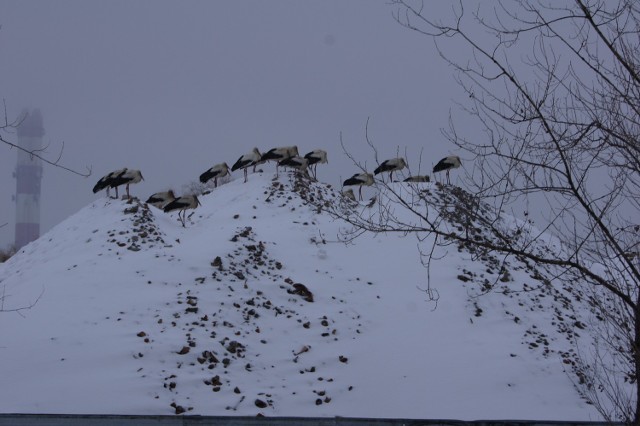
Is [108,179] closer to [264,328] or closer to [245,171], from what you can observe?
[245,171]

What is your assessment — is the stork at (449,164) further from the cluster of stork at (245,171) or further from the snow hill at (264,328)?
the snow hill at (264,328)

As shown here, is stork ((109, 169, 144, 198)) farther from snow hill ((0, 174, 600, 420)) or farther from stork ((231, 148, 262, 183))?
stork ((231, 148, 262, 183))

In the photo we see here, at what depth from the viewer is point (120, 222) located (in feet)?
64.7

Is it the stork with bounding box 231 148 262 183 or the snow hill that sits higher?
the stork with bounding box 231 148 262 183

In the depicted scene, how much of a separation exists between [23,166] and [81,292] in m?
165

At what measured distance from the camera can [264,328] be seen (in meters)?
14.6

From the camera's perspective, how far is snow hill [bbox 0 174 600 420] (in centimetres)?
1139

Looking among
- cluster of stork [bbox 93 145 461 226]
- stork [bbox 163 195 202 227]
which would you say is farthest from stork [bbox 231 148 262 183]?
stork [bbox 163 195 202 227]

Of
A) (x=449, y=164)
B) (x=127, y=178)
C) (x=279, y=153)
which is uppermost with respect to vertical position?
(x=279, y=153)

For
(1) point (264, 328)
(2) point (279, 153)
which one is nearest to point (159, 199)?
(2) point (279, 153)

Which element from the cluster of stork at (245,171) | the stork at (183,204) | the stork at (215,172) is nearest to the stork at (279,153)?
the cluster of stork at (245,171)

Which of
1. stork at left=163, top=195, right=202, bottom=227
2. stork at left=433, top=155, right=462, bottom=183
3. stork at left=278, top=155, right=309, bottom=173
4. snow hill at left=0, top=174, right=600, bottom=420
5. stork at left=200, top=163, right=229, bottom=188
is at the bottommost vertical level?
snow hill at left=0, top=174, right=600, bottom=420

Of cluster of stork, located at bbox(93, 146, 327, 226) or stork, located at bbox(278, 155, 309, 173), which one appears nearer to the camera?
cluster of stork, located at bbox(93, 146, 327, 226)

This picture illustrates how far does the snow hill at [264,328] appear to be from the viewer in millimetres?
11391
